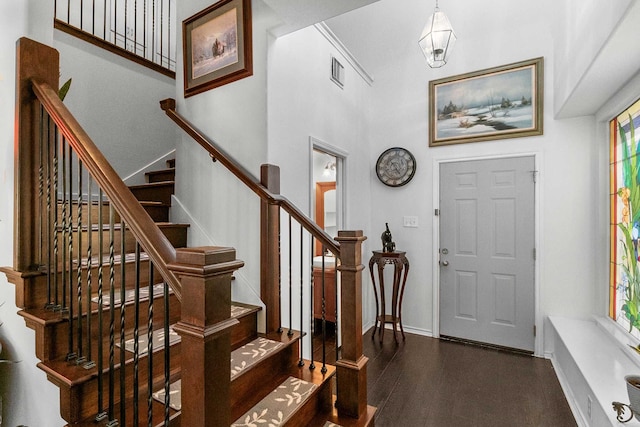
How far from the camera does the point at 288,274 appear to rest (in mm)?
2441

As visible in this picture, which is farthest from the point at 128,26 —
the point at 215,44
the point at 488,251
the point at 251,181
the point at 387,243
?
the point at 488,251

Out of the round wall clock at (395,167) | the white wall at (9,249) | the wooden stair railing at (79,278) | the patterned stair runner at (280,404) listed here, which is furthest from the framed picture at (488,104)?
the white wall at (9,249)

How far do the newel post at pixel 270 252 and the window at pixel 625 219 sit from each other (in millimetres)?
2486

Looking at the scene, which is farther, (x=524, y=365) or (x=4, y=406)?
(x=524, y=365)

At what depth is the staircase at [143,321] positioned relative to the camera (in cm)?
88

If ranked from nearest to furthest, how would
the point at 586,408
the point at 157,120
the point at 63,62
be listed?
the point at 586,408 → the point at 63,62 → the point at 157,120

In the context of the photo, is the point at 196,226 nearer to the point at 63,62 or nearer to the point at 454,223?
the point at 63,62

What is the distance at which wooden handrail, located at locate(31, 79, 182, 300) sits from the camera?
3.13 ft

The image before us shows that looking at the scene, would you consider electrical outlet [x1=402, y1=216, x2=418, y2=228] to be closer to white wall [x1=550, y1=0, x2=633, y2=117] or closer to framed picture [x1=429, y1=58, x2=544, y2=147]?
framed picture [x1=429, y1=58, x2=544, y2=147]

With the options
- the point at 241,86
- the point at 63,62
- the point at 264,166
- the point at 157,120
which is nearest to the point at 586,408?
the point at 264,166

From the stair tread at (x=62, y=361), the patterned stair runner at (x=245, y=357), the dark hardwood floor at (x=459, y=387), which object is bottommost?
the dark hardwood floor at (x=459, y=387)

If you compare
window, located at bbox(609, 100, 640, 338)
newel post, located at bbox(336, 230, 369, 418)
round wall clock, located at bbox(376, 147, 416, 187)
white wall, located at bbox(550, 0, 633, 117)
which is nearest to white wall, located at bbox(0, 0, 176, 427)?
newel post, located at bbox(336, 230, 369, 418)

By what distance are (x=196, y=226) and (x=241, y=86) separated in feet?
3.82

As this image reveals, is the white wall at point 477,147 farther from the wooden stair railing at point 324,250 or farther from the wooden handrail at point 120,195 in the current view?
the wooden handrail at point 120,195
